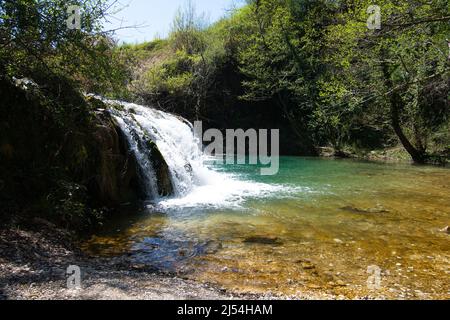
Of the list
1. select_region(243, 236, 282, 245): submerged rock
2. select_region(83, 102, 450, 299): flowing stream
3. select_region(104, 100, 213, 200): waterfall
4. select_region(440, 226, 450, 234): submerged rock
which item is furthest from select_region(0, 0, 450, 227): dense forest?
select_region(440, 226, 450, 234): submerged rock

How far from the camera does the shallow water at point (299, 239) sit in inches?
162

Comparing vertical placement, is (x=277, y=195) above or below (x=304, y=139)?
below

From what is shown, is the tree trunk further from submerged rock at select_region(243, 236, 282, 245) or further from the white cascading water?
submerged rock at select_region(243, 236, 282, 245)

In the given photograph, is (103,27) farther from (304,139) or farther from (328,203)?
(304,139)

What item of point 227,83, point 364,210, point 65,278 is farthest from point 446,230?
point 227,83

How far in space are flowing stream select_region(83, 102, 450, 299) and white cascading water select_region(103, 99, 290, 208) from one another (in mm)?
32

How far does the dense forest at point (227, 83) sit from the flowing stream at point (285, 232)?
3.30 feet

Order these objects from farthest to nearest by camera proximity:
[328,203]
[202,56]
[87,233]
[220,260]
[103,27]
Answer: [202,56]
[328,203]
[87,233]
[103,27]
[220,260]

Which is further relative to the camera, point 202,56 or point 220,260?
point 202,56

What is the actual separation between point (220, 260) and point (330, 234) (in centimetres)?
204

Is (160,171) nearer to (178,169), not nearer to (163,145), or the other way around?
(178,169)

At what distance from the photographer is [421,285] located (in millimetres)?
3934

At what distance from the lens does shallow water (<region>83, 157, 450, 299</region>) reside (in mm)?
4113
